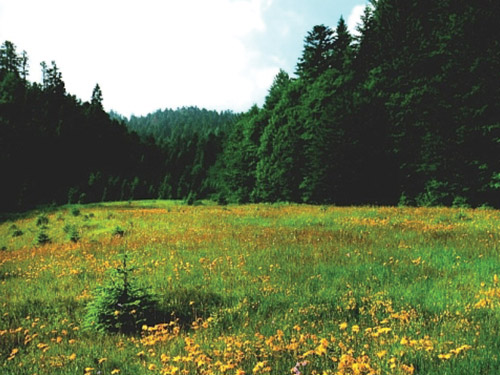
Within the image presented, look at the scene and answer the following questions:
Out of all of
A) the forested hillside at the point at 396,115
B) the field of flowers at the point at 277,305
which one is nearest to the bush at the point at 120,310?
the field of flowers at the point at 277,305

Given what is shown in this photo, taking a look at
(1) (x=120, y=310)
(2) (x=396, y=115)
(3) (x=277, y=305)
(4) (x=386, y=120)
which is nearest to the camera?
(1) (x=120, y=310)

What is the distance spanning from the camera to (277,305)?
6.59m

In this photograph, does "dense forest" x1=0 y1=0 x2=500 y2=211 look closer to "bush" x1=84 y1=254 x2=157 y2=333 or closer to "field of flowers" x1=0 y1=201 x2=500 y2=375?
"field of flowers" x1=0 y1=201 x2=500 y2=375

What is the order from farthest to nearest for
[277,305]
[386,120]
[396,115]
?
1. [386,120]
2. [396,115]
3. [277,305]

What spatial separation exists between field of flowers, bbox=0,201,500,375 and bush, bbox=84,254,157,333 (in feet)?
0.49

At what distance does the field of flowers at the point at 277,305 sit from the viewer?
4.35m

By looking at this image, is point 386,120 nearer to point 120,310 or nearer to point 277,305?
point 277,305

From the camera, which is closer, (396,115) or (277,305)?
(277,305)

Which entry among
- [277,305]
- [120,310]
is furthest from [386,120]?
[120,310]

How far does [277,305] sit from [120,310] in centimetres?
259

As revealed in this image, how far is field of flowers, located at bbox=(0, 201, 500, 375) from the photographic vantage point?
4.35 metres

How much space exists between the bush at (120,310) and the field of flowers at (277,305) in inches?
5.9

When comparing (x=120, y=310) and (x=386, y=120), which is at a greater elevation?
(x=386, y=120)

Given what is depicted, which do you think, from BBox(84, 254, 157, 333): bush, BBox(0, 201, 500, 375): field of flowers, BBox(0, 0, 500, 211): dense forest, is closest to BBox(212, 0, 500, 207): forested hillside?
BBox(0, 0, 500, 211): dense forest
